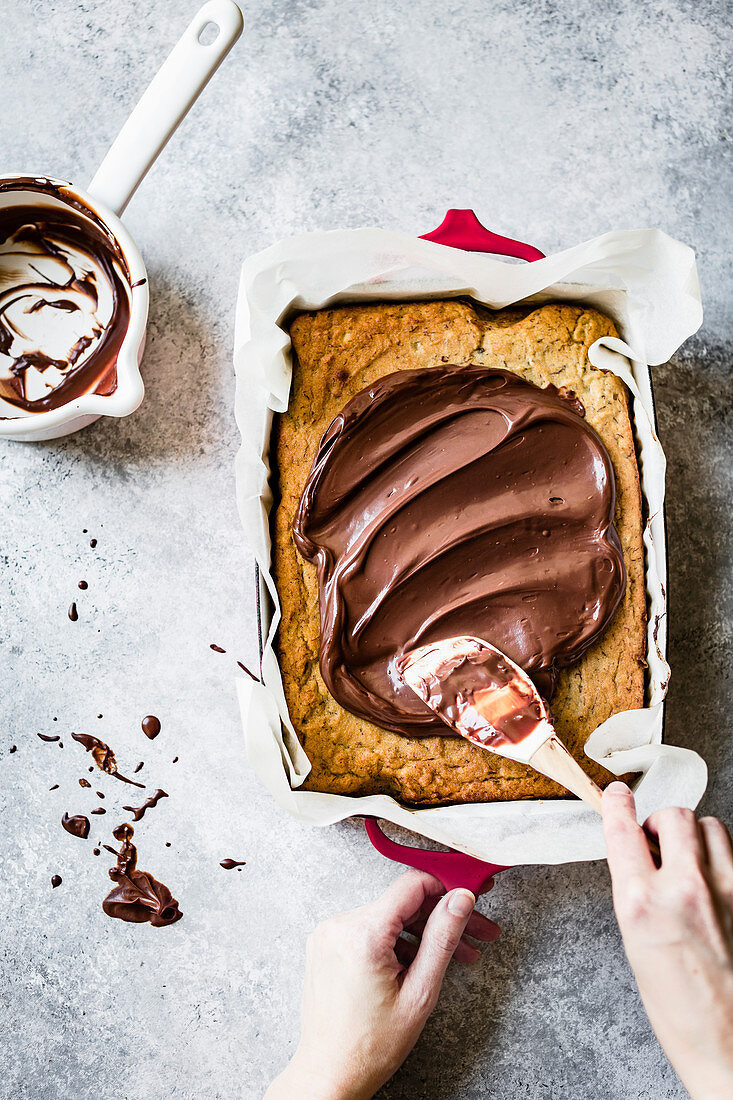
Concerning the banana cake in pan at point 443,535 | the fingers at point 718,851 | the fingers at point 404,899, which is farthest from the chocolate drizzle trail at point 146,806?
the fingers at point 718,851

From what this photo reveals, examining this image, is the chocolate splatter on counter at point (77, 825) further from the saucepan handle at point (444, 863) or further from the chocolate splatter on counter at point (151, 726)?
the saucepan handle at point (444, 863)

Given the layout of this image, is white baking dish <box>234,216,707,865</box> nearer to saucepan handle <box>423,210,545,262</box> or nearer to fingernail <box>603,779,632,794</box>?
saucepan handle <box>423,210,545,262</box>

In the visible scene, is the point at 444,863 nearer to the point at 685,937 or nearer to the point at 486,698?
the point at 486,698

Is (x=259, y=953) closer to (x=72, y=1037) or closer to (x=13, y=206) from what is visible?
(x=72, y=1037)

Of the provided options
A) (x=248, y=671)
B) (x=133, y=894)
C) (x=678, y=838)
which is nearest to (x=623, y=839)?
(x=678, y=838)

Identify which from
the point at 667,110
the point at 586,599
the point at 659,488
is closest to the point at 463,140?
the point at 667,110

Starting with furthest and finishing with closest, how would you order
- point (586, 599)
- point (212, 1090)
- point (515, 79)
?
point (515, 79), point (212, 1090), point (586, 599)

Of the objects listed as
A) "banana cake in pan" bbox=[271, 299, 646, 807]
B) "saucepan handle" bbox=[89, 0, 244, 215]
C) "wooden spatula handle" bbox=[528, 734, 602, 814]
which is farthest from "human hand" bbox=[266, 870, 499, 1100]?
"saucepan handle" bbox=[89, 0, 244, 215]
